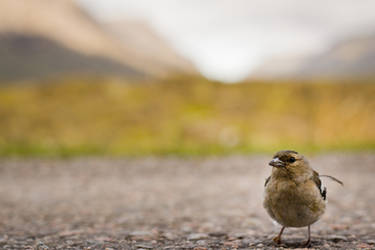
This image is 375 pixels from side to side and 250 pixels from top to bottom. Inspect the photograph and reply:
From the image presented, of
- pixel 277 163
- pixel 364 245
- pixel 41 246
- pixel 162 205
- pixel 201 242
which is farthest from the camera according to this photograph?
pixel 162 205

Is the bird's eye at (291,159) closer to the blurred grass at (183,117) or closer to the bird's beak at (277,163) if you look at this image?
the bird's beak at (277,163)

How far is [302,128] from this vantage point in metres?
26.7

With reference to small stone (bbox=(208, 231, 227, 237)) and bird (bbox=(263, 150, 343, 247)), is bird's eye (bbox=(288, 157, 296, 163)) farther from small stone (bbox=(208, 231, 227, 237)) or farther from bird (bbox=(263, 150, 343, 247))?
small stone (bbox=(208, 231, 227, 237))

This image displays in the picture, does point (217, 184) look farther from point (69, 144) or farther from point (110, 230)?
point (69, 144)

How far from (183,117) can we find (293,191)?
76.4 feet

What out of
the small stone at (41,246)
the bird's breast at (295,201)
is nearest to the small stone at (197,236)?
the bird's breast at (295,201)

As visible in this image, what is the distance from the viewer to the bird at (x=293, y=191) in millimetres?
5148

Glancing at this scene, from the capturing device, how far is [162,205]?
1002 centimetres

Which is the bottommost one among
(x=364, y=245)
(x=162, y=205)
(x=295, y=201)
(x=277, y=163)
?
(x=364, y=245)

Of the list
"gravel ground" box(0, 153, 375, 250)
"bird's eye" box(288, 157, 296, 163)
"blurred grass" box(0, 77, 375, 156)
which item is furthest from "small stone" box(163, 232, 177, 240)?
"blurred grass" box(0, 77, 375, 156)

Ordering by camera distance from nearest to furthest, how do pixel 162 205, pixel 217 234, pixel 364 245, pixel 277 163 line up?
pixel 277 163, pixel 364 245, pixel 217 234, pixel 162 205

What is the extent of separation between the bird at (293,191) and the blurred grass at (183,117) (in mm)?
15921

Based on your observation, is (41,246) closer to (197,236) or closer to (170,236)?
(170,236)

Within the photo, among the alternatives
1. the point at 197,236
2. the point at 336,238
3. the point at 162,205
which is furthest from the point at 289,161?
the point at 162,205
